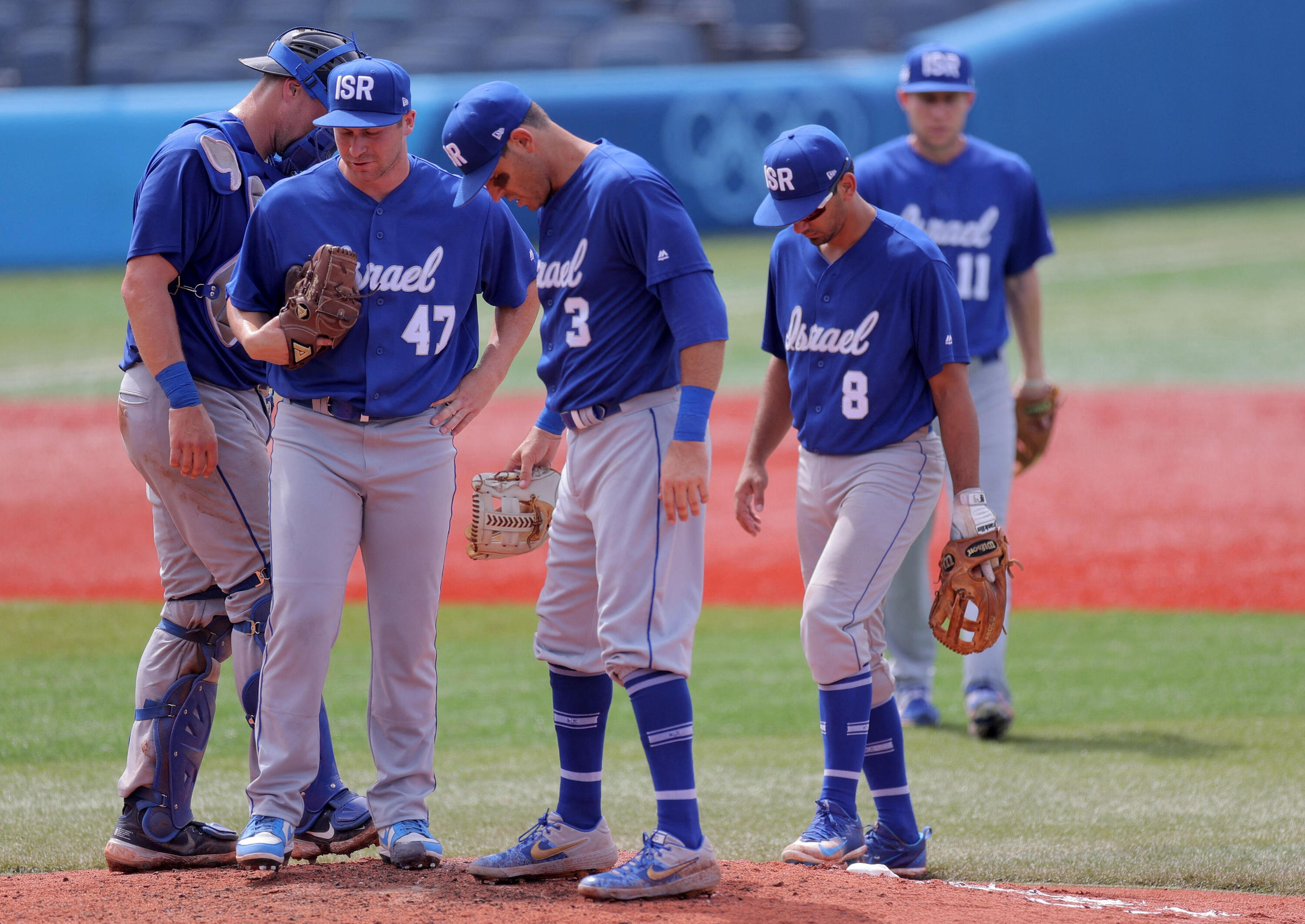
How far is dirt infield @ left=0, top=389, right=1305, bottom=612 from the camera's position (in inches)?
351

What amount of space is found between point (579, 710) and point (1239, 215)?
81.1 ft

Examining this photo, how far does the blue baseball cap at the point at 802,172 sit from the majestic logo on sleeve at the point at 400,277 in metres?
0.94

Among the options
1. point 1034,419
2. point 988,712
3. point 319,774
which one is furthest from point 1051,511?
point 319,774

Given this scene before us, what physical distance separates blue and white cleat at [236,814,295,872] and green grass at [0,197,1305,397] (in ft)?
38.8

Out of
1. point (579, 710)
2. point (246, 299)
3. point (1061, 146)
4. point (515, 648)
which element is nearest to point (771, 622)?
point (515, 648)

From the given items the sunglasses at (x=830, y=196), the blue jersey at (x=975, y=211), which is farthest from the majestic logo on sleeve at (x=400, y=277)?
the blue jersey at (x=975, y=211)

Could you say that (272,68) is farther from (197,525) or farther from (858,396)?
(858,396)

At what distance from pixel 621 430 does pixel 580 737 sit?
0.88 m

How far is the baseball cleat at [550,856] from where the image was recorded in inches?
157

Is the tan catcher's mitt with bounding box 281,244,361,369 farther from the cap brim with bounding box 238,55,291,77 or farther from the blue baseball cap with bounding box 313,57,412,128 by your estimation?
the cap brim with bounding box 238,55,291,77

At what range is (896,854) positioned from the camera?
445cm

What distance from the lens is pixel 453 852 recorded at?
4.71 metres

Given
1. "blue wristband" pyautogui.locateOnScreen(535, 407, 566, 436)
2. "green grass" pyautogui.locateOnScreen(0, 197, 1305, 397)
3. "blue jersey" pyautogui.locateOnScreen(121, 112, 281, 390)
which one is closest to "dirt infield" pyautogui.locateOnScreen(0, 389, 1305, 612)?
"green grass" pyautogui.locateOnScreen(0, 197, 1305, 397)

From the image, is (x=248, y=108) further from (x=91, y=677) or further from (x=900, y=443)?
(x=91, y=677)
